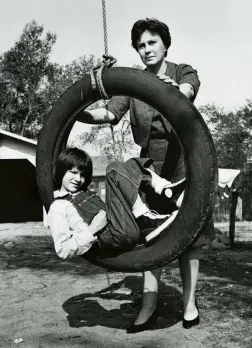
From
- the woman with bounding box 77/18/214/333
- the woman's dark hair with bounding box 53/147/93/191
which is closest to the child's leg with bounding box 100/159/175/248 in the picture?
the woman's dark hair with bounding box 53/147/93/191

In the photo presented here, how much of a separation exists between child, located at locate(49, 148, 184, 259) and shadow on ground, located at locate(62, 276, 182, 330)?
988 millimetres

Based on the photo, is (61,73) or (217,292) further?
(61,73)

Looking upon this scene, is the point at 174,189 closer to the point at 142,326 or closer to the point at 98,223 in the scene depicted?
the point at 98,223

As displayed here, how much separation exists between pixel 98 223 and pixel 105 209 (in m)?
0.11

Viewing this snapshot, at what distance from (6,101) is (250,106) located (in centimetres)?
1488

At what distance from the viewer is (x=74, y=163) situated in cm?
308

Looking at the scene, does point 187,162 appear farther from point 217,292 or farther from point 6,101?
point 6,101

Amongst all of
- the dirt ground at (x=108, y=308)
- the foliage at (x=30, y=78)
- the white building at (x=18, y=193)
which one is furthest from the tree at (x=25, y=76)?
the dirt ground at (x=108, y=308)

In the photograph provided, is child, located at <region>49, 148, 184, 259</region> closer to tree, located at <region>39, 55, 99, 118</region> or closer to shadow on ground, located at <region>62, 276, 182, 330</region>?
shadow on ground, located at <region>62, 276, 182, 330</region>

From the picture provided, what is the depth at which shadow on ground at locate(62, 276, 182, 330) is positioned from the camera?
3.71 metres

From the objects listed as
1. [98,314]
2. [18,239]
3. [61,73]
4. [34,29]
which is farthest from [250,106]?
[98,314]

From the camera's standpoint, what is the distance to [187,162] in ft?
9.07

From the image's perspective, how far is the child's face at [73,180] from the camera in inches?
122

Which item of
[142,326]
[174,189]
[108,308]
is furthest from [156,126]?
[108,308]
